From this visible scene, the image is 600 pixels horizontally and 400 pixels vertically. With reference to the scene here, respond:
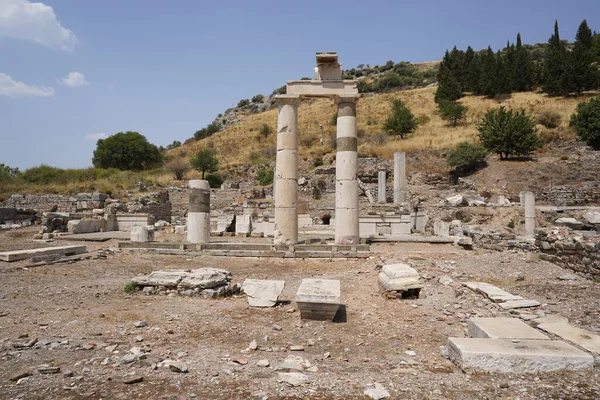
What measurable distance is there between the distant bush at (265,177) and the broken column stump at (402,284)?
30.9 meters

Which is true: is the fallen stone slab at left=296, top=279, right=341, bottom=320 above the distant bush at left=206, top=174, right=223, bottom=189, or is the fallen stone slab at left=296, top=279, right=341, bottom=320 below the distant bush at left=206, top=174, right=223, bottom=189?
below

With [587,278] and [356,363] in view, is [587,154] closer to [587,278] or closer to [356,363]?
[587,278]

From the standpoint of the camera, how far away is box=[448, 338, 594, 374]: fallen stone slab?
4102mm

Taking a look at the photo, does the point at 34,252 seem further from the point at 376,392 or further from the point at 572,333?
the point at 572,333

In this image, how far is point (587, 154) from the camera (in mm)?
33812

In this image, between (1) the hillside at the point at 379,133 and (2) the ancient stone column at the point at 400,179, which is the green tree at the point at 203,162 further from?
(2) the ancient stone column at the point at 400,179

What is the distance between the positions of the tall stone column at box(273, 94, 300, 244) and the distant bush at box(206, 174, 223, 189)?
98.5 ft

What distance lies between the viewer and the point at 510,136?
114 ft

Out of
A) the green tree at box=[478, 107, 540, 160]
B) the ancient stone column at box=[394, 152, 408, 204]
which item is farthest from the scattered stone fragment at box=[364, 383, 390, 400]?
the green tree at box=[478, 107, 540, 160]

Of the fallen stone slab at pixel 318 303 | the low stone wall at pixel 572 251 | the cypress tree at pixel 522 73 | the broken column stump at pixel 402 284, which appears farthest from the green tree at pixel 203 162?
the cypress tree at pixel 522 73

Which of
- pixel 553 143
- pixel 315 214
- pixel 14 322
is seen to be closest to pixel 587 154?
pixel 553 143

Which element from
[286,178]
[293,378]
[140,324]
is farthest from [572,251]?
[140,324]

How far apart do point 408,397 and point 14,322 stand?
18.9 feet

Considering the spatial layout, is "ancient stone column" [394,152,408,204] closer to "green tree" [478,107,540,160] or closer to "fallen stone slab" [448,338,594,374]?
"green tree" [478,107,540,160]
